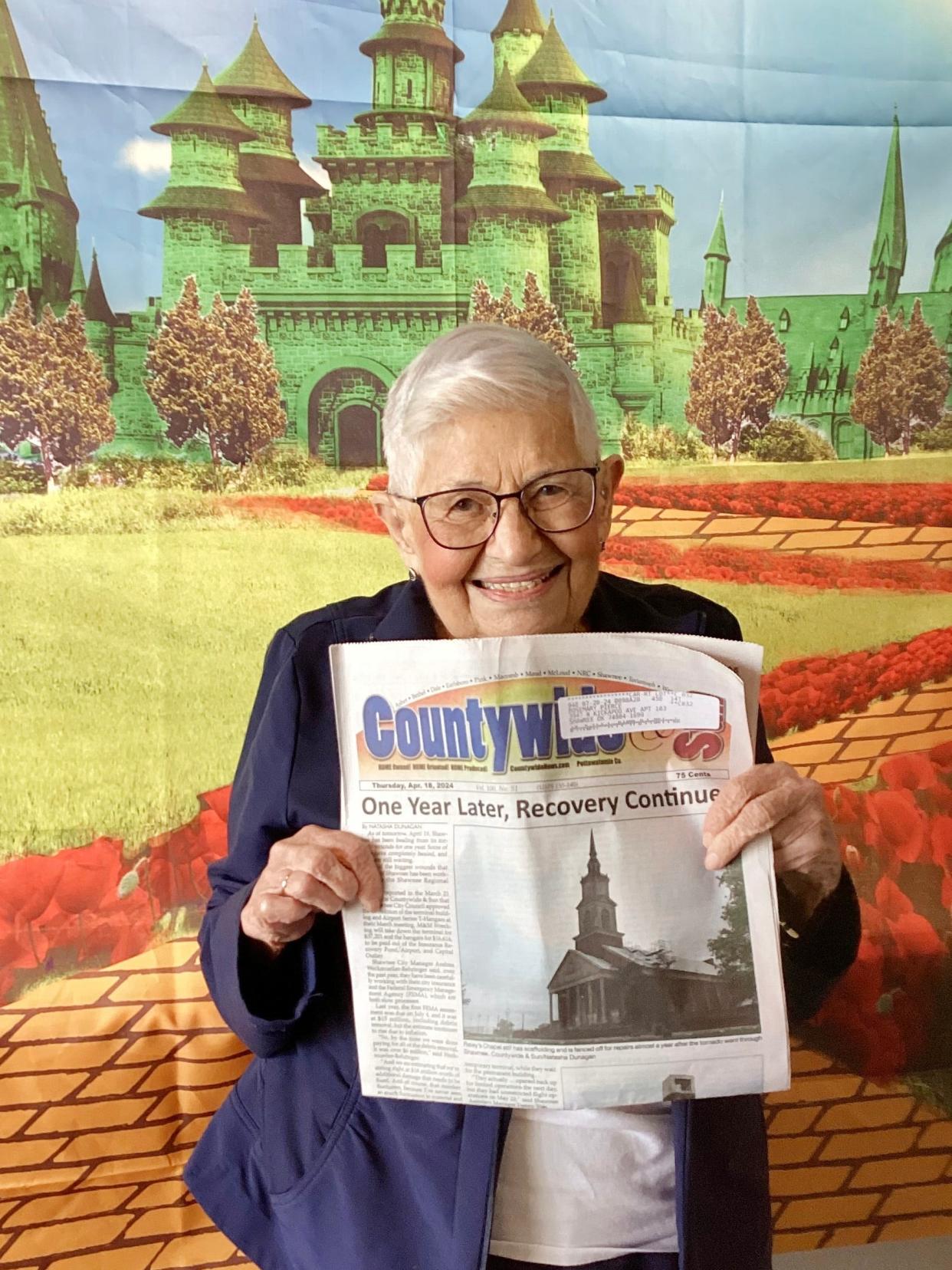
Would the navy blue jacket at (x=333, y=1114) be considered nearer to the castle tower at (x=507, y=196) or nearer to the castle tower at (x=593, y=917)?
the castle tower at (x=593, y=917)

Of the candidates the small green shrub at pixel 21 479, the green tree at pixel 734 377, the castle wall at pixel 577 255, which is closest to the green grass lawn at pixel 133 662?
the small green shrub at pixel 21 479

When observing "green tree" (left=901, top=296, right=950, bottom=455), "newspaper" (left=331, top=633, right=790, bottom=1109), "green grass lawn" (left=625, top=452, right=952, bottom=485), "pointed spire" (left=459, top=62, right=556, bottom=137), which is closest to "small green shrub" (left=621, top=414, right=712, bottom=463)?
"green grass lawn" (left=625, top=452, right=952, bottom=485)

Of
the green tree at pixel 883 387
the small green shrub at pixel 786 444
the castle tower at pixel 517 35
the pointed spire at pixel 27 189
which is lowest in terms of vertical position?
the small green shrub at pixel 786 444

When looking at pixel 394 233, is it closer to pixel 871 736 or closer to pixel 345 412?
pixel 345 412

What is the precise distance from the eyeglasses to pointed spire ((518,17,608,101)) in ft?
4.02

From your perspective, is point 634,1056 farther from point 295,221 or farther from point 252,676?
point 295,221

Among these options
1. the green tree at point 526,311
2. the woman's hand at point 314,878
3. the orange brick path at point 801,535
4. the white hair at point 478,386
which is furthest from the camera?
the orange brick path at point 801,535

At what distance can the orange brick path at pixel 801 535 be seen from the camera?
2.04 metres

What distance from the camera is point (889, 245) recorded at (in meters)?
2.03

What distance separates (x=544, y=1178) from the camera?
89 cm

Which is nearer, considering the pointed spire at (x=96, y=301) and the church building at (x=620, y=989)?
the church building at (x=620, y=989)

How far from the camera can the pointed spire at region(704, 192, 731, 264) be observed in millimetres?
1971

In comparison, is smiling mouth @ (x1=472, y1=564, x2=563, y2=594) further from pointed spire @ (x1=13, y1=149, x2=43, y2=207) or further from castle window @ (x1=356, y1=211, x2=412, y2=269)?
pointed spire @ (x1=13, y1=149, x2=43, y2=207)

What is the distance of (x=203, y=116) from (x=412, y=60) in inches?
14.7
